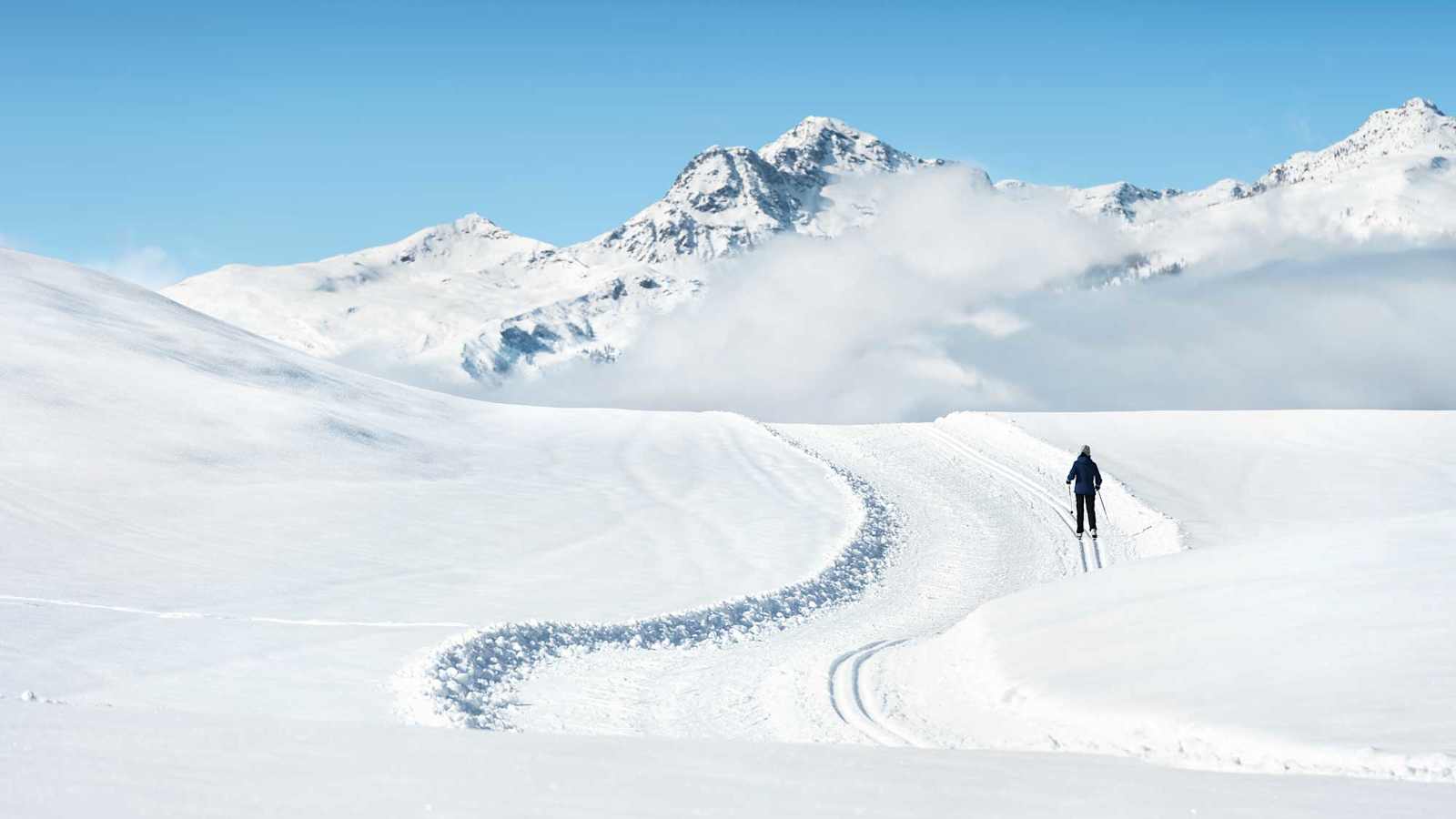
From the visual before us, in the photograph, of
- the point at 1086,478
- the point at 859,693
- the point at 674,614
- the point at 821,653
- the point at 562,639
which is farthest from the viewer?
the point at 1086,478

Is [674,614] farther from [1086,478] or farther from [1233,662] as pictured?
[1086,478]

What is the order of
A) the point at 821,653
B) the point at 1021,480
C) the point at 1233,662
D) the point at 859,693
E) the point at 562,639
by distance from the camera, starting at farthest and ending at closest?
1. the point at 1021,480
2. the point at 821,653
3. the point at 562,639
4. the point at 859,693
5. the point at 1233,662

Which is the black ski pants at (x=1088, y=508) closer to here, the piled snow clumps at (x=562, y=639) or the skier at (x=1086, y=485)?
the skier at (x=1086, y=485)

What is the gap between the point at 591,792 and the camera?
6.94 metres

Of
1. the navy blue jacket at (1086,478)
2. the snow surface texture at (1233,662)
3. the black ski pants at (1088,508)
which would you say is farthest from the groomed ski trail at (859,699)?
the navy blue jacket at (1086,478)

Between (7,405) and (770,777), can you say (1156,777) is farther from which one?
(7,405)

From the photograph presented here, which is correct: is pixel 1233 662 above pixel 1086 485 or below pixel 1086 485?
below

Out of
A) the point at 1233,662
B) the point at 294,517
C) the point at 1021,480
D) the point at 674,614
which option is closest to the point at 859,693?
the point at 674,614

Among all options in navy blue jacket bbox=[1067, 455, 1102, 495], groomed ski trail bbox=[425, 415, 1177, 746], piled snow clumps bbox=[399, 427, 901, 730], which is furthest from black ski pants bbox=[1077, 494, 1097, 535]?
piled snow clumps bbox=[399, 427, 901, 730]

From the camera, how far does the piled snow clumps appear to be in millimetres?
12773

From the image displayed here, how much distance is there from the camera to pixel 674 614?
1770 centimetres

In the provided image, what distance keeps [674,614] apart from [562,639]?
7.15 feet

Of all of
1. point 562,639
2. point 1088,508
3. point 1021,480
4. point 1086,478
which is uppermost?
point 1021,480

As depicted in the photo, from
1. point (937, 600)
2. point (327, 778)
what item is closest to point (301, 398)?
point (937, 600)
